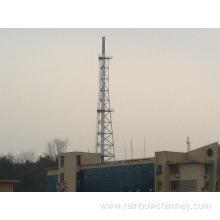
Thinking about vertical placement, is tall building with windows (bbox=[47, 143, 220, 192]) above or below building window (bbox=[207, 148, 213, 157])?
below

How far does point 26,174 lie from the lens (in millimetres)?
43312

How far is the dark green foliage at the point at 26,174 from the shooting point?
43.1 m

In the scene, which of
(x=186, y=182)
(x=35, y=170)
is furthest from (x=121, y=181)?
(x=35, y=170)

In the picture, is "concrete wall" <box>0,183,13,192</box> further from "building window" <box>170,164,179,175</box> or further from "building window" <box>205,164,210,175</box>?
"building window" <box>205,164,210,175</box>

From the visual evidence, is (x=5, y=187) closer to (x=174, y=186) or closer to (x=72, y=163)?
(x=174, y=186)

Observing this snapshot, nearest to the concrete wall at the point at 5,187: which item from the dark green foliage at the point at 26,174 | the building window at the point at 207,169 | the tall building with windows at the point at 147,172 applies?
the tall building with windows at the point at 147,172

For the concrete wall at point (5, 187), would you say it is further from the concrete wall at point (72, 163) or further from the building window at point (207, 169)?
the concrete wall at point (72, 163)

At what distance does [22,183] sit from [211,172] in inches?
732

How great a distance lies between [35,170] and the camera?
143 ft

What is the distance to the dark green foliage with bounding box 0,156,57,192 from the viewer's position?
4306cm

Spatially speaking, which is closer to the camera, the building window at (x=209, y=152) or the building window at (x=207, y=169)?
the building window at (x=207, y=169)

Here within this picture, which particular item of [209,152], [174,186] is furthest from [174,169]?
[209,152]

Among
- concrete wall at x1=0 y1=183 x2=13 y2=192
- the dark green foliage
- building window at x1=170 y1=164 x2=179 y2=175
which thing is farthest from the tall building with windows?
concrete wall at x1=0 y1=183 x2=13 y2=192

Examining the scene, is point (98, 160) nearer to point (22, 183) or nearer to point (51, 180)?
point (51, 180)
